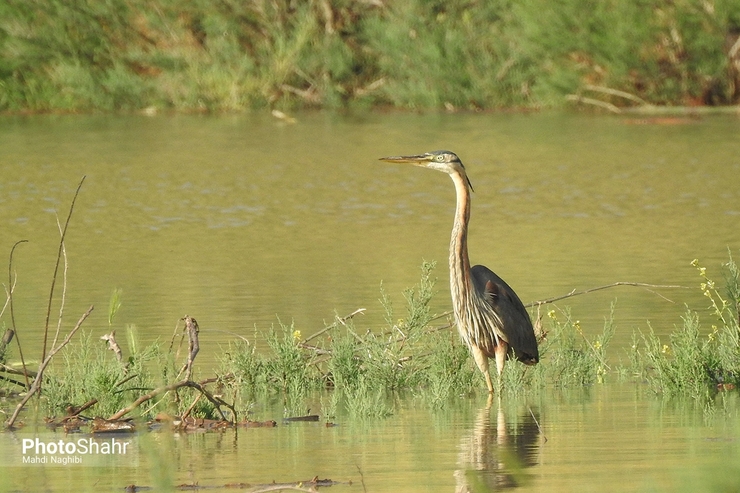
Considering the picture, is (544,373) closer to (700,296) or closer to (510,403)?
(510,403)

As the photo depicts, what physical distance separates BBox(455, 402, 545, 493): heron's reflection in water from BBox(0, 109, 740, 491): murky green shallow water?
17 mm

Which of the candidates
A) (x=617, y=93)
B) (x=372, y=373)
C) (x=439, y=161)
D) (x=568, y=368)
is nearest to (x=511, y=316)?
(x=568, y=368)

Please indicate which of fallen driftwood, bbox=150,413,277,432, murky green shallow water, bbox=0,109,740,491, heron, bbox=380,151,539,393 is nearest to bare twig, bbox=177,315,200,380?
fallen driftwood, bbox=150,413,277,432

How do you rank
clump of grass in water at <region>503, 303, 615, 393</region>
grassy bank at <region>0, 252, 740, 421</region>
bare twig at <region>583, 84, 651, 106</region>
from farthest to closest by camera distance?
bare twig at <region>583, 84, 651, 106</region> → clump of grass in water at <region>503, 303, 615, 393</region> → grassy bank at <region>0, 252, 740, 421</region>

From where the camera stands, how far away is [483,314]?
7.74 metres

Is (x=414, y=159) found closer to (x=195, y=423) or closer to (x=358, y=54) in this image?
(x=195, y=423)

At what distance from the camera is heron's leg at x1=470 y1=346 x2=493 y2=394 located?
774 cm

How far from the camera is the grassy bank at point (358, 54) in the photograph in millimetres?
29359

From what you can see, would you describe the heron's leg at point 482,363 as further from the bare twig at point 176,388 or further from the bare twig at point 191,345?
the bare twig at point 191,345

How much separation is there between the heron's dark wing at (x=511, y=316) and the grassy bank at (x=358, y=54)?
21526 mm

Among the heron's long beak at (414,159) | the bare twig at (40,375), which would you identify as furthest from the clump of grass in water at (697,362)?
the bare twig at (40,375)

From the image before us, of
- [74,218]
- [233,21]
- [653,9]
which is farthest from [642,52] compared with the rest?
[74,218]

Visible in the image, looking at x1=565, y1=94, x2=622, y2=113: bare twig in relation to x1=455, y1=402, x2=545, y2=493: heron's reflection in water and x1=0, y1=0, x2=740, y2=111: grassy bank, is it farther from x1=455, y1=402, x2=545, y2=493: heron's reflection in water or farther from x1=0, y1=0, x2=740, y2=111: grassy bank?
x1=455, y1=402, x2=545, y2=493: heron's reflection in water

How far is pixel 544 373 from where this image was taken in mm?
8102
